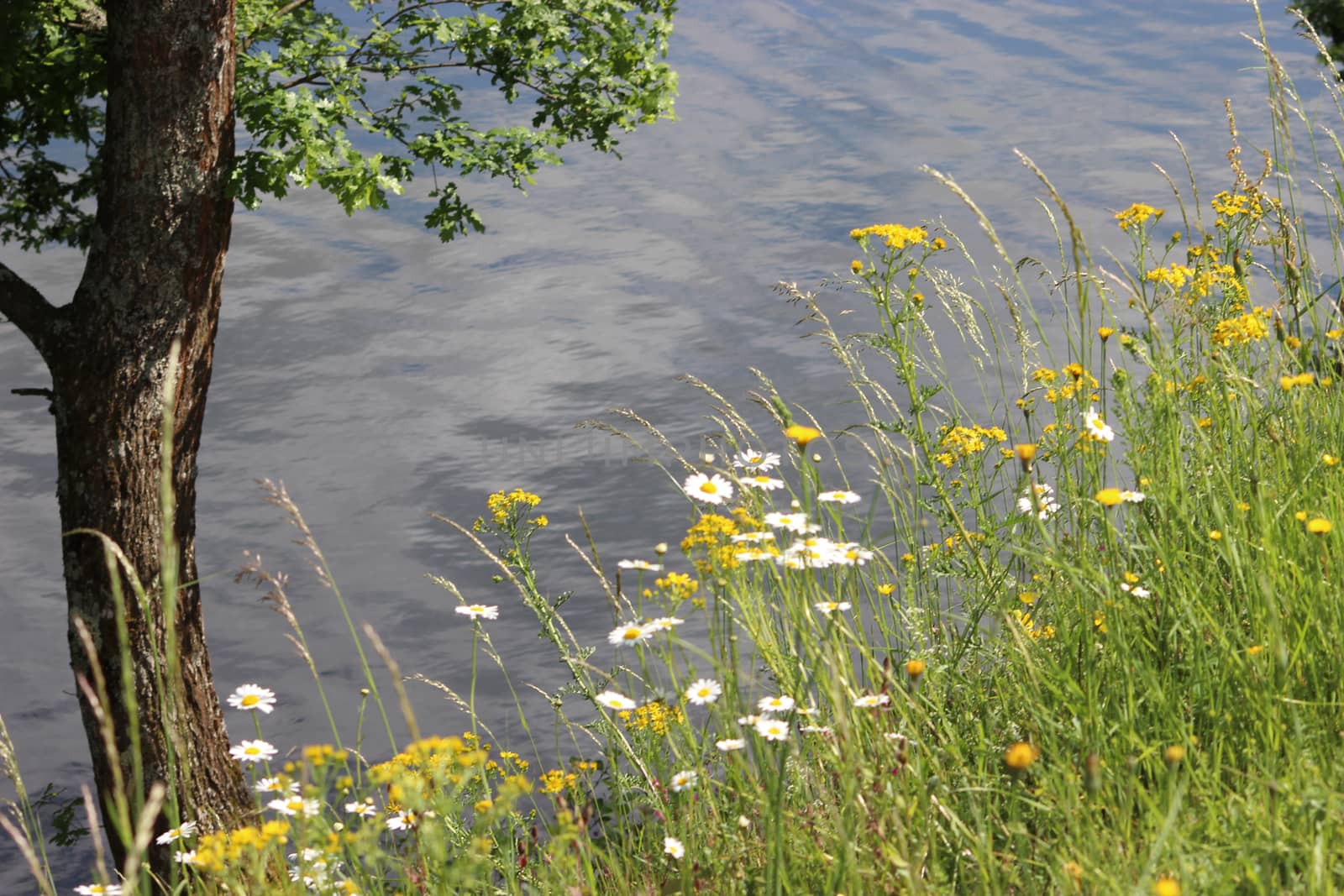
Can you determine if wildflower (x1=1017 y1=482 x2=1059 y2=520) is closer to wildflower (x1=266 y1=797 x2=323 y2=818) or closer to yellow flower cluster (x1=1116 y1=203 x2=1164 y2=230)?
yellow flower cluster (x1=1116 y1=203 x2=1164 y2=230)

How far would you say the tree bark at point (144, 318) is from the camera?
18.8ft

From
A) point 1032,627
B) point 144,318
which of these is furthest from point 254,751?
point 144,318

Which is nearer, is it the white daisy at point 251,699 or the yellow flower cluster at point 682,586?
the yellow flower cluster at point 682,586

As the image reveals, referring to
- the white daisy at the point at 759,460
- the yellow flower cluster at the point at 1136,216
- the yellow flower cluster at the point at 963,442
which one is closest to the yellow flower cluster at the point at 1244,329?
the yellow flower cluster at the point at 1136,216

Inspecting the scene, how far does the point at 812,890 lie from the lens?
251 centimetres

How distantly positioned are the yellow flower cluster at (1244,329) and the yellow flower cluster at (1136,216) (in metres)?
0.55

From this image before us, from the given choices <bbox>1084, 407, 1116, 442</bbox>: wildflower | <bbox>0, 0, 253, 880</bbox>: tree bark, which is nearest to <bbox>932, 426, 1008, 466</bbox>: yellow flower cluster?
<bbox>1084, 407, 1116, 442</bbox>: wildflower

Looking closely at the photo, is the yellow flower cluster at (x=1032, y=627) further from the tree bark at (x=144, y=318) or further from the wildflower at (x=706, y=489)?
the tree bark at (x=144, y=318)

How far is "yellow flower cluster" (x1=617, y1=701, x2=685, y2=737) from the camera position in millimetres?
2867

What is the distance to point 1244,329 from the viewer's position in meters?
3.41

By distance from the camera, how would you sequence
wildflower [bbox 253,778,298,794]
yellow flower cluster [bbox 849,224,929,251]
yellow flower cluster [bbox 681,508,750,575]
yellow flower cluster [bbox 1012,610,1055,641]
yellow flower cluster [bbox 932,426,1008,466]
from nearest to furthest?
wildflower [bbox 253,778,298,794]
yellow flower cluster [bbox 681,508,750,575]
yellow flower cluster [bbox 1012,610,1055,641]
yellow flower cluster [bbox 849,224,929,251]
yellow flower cluster [bbox 932,426,1008,466]

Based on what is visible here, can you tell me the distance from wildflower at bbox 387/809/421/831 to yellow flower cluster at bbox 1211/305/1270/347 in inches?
98.0

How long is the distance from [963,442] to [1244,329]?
3.23 feet

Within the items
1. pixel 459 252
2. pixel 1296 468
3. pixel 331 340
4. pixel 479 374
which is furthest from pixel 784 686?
→ pixel 459 252
